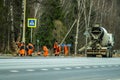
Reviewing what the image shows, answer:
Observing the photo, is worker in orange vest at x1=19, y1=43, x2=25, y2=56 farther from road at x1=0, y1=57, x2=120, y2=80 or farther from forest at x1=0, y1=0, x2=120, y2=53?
road at x1=0, y1=57, x2=120, y2=80

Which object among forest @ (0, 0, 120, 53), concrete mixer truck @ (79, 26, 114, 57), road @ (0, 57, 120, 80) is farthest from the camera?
forest @ (0, 0, 120, 53)

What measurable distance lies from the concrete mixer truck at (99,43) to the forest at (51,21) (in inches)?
267

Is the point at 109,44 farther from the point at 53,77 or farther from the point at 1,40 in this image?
the point at 53,77

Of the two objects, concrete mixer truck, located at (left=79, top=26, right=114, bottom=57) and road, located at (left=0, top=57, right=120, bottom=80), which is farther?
concrete mixer truck, located at (left=79, top=26, right=114, bottom=57)

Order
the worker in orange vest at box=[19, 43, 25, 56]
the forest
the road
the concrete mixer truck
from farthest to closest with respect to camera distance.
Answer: the forest
the concrete mixer truck
the worker in orange vest at box=[19, 43, 25, 56]
the road

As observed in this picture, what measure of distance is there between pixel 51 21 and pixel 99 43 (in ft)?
49.5

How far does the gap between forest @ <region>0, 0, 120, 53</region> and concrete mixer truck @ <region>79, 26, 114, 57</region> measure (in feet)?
22.2

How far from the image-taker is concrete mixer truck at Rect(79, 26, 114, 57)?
48.2 metres

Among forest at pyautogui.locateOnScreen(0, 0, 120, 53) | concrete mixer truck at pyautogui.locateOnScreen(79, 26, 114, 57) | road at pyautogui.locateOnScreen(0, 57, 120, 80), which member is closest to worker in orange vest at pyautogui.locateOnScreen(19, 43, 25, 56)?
forest at pyautogui.locateOnScreen(0, 0, 120, 53)

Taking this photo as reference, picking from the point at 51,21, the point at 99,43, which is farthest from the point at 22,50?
the point at 51,21

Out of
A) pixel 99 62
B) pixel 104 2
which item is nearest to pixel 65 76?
pixel 99 62

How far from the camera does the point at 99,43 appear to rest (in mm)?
48875

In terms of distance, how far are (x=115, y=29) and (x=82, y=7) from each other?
24862mm

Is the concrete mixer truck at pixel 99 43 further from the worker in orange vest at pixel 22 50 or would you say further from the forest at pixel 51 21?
the worker in orange vest at pixel 22 50
